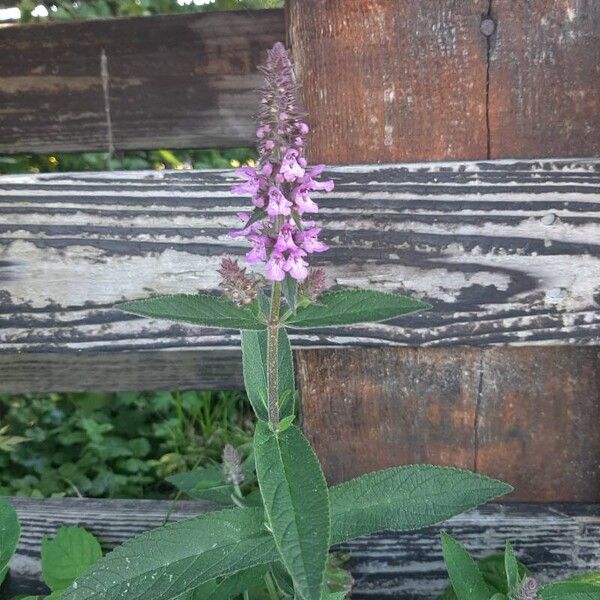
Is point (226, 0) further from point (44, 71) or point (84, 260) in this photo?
point (84, 260)

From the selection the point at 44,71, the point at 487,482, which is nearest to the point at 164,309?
the point at 487,482

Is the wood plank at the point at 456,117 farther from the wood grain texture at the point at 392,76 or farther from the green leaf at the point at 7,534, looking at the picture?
the green leaf at the point at 7,534

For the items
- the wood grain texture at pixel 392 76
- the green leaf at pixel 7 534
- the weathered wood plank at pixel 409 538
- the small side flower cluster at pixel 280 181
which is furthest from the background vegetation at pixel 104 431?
the small side flower cluster at pixel 280 181

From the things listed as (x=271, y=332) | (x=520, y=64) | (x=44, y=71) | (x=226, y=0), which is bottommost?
(x=271, y=332)

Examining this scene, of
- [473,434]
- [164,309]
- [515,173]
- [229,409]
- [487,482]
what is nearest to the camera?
[164,309]

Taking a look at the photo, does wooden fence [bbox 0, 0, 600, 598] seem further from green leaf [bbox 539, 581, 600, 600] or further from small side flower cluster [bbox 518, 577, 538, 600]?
small side flower cluster [bbox 518, 577, 538, 600]

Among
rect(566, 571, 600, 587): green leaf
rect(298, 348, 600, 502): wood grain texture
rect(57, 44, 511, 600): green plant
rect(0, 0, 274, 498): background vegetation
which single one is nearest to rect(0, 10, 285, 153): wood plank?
rect(0, 0, 274, 498): background vegetation
